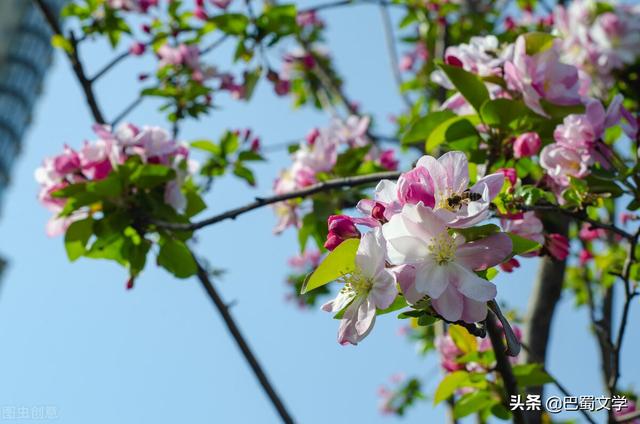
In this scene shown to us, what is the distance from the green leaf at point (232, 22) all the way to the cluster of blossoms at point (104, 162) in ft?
2.18

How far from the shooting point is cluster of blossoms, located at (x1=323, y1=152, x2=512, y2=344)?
635 mm

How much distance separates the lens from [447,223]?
0.64 meters

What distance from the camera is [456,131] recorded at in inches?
44.8

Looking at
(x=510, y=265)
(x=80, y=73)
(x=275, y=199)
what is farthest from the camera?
(x=80, y=73)

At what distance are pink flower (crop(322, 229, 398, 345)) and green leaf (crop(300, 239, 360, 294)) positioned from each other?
1 cm

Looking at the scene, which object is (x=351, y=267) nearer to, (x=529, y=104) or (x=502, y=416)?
(x=529, y=104)

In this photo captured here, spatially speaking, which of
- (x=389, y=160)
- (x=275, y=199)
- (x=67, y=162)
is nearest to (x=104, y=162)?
(x=67, y=162)

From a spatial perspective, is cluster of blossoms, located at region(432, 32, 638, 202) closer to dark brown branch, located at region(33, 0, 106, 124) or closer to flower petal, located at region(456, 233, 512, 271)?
flower petal, located at region(456, 233, 512, 271)

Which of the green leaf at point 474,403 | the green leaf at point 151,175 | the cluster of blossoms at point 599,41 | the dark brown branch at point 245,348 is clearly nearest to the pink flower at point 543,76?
the green leaf at point 474,403

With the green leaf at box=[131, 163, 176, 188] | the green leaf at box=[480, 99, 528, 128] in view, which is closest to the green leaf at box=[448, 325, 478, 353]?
the green leaf at box=[480, 99, 528, 128]

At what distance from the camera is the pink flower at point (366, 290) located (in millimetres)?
643

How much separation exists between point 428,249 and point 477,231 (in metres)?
0.06

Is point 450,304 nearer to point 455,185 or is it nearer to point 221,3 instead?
point 455,185

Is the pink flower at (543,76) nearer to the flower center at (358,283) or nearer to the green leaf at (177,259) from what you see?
the flower center at (358,283)
